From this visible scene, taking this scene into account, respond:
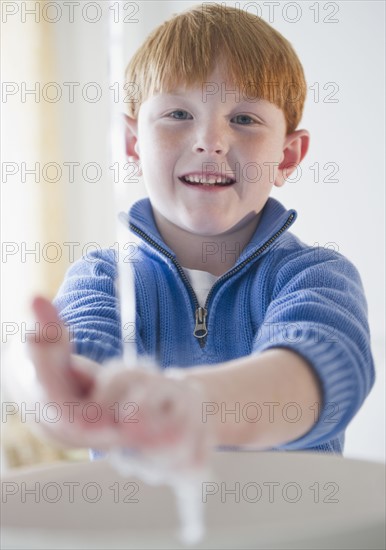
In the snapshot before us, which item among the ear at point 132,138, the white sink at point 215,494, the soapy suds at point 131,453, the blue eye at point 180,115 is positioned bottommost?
the white sink at point 215,494

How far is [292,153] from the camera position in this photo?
497 millimetres

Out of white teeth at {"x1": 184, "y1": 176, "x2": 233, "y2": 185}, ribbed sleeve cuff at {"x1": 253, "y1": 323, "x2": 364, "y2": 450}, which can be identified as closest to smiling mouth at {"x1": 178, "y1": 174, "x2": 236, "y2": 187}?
white teeth at {"x1": 184, "y1": 176, "x2": 233, "y2": 185}

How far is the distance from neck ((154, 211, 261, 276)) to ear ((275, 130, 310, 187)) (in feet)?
0.10

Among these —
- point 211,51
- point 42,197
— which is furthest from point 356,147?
point 42,197

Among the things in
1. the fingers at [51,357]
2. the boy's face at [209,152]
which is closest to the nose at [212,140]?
the boy's face at [209,152]

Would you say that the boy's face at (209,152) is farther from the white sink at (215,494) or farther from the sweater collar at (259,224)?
the white sink at (215,494)

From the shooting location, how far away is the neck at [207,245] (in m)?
0.49

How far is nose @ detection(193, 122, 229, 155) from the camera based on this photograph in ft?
1.46

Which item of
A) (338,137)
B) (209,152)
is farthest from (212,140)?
(338,137)

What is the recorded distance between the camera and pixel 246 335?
0.46 metres

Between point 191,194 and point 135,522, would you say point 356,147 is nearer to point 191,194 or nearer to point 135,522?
point 191,194

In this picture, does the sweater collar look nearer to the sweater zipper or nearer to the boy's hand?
the sweater zipper

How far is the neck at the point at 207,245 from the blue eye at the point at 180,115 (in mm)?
63

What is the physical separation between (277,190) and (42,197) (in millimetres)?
202
